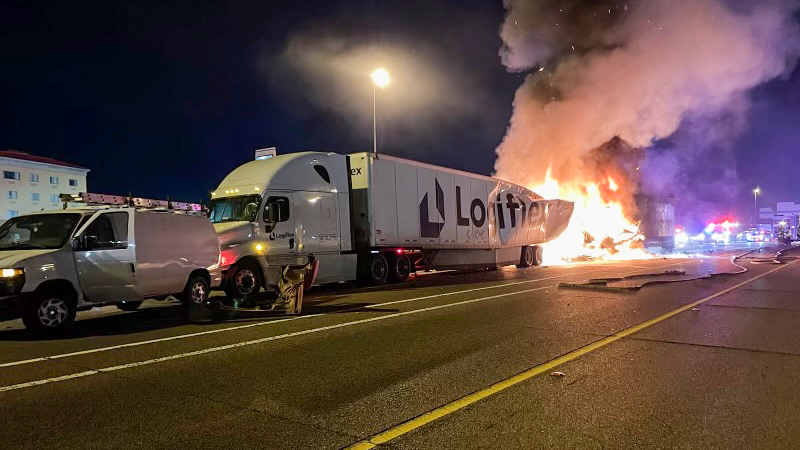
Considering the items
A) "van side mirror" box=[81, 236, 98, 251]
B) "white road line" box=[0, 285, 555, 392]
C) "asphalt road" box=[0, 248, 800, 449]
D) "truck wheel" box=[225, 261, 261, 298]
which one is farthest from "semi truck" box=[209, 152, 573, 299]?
"van side mirror" box=[81, 236, 98, 251]

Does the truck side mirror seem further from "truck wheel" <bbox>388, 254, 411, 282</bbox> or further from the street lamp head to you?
the street lamp head

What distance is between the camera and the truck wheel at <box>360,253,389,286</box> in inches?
613

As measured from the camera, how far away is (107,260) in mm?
8555

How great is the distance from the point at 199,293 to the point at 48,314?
3.08 m

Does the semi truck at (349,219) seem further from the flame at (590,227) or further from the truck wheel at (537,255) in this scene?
the flame at (590,227)

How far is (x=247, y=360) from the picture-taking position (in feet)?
19.7

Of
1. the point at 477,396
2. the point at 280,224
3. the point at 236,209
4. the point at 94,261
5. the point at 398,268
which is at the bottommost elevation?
the point at 477,396

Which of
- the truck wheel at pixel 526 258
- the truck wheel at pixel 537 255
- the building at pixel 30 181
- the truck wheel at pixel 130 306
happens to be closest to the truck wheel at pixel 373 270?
the truck wheel at pixel 130 306

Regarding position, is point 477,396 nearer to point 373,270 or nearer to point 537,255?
point 373,270

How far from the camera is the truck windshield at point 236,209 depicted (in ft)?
42.2

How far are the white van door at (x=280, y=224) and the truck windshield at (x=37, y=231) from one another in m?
4.81

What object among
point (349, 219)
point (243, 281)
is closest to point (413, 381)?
point (243, 281)

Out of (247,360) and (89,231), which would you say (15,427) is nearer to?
(247,360)

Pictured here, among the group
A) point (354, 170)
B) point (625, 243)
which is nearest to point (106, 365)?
point (354, 170)
